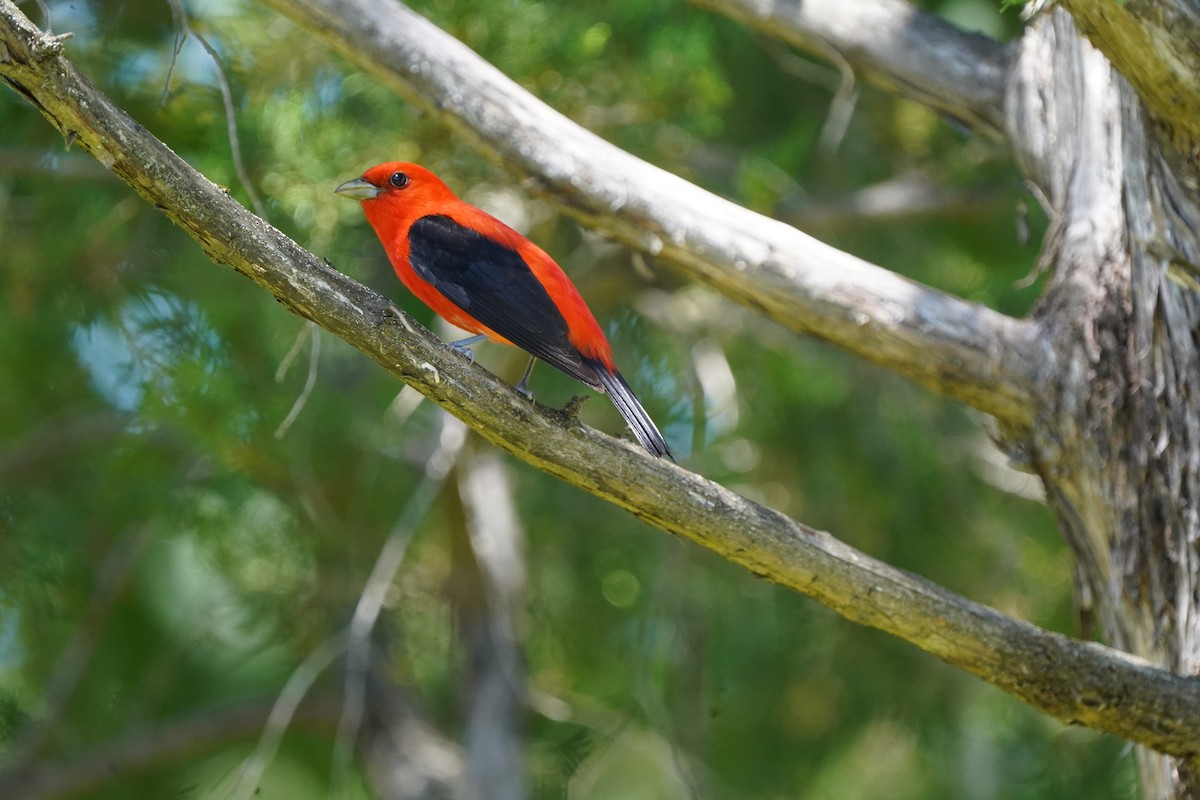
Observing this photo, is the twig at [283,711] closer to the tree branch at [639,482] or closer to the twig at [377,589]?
the twig at [377,589]

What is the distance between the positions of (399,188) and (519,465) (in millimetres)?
3101

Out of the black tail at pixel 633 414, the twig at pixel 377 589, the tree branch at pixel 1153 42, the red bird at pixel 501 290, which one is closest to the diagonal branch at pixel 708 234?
the red bird at pixel 501 290

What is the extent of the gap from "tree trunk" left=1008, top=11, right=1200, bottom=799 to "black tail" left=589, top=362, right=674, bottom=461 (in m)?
1.18

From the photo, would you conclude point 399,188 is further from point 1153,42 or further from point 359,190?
point 1153,42

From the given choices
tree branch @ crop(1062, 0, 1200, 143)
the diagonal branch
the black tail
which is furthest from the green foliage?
tree branch @ crop(1062, 0, 1200, 143)

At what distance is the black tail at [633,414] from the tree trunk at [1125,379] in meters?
1.18

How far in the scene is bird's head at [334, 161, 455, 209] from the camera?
4445mm

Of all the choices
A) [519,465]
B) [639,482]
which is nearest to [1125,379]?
[639,482]

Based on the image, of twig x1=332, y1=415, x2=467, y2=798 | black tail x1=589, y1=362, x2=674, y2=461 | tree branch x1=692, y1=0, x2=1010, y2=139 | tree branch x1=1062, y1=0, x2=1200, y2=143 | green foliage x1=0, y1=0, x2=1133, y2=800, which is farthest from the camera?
green foliage x1=0, y1=0, x2=1133, y2=800

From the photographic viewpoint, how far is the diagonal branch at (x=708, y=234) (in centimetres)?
373

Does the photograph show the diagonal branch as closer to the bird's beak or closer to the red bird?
the red bird

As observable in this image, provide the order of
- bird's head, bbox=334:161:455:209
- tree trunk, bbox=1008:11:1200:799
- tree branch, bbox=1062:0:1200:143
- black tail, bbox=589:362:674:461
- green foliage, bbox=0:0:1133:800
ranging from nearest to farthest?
1. tree branch, bbox=1062:0:1200:143
2. black tail, bbox=589:362:674:461
3. tree trunk, bbox=1008:11:1200:799
4. bird's head, bbox=334:161:455:209
5. green foliage, bbox=0:0:1133:800

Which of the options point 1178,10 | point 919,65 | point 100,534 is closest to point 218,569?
point 100,534

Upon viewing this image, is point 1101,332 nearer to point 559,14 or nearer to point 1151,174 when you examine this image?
point 1151,174
